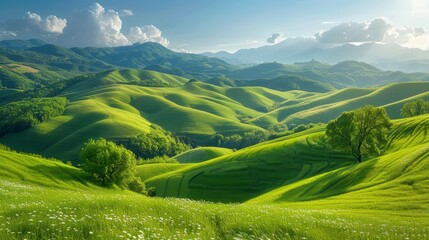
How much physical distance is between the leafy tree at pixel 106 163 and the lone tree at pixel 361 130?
5320 centimetres

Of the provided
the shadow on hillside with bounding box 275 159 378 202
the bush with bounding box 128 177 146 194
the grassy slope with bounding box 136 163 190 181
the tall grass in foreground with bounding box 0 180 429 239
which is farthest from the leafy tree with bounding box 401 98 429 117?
the tall grass in foreground with bounding box 0 180 429 239

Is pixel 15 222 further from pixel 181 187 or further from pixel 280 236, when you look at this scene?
pixel 181 187

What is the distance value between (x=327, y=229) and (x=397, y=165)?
4082 cm

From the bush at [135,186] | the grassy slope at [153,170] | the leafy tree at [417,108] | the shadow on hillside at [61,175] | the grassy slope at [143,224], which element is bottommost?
the grassy slope at [153,170]

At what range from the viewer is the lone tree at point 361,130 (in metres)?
81.6

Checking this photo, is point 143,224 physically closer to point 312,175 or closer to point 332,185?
point 332,185

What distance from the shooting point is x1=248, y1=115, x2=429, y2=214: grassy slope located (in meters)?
35.1

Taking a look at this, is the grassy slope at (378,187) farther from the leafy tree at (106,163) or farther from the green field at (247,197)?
the leafy tree at (106,163)

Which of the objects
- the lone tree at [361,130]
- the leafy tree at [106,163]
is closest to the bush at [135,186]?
the leafy tree at [106,163]

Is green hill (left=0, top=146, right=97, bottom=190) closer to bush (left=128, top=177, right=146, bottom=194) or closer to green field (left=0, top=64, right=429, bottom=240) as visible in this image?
green field (left=0, top=64, right=429, bottom=240)

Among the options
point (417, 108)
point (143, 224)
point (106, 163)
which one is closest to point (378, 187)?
point (143, 224)

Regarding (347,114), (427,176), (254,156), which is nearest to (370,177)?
(427,176)

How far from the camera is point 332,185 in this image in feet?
190

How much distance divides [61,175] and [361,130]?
2756 inches
